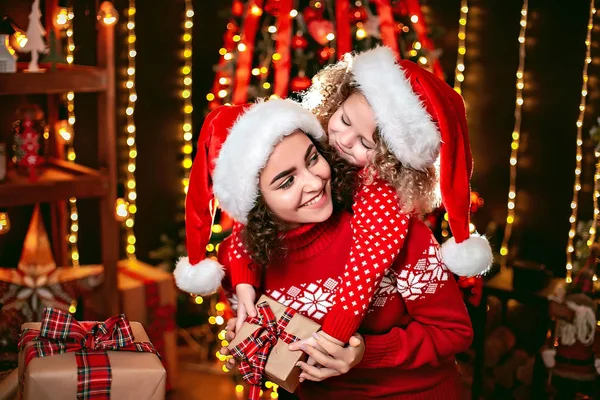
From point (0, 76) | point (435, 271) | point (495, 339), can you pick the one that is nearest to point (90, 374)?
point (435, 271)

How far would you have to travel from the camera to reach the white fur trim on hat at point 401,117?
1534 mm

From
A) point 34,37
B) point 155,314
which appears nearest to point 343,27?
point 34,37

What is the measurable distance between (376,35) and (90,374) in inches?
80.3

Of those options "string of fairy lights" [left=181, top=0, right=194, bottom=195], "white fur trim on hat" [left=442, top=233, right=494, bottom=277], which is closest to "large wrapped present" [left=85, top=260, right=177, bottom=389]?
"string of fairy lights" [left=181, top=0, right=194, bottom=195]

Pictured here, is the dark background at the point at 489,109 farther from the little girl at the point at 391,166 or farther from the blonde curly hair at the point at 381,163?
the little girl at the point at 391,166

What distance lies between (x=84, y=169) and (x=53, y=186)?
0.69 ft

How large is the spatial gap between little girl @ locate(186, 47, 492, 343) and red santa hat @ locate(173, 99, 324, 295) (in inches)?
3.6

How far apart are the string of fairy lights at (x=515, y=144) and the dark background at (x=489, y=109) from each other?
0.02m

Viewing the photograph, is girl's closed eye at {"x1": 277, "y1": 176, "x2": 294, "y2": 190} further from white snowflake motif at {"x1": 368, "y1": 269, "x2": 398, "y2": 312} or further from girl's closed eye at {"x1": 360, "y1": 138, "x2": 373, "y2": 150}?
white snowflake motif at {"x1": 368, "y1": 269, "x2": 398, "y2": 312}

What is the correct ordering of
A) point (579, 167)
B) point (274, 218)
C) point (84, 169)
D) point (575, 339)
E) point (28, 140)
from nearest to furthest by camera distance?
point (274, 218) → point (28, 140) → point (84, 169) → point (575, 339) → point (579, 167)

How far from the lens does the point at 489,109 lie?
378 cm

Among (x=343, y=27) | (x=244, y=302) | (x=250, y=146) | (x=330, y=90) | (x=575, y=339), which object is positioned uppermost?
(x=343, y=27)

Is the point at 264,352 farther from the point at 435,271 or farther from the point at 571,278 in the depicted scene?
the point at 571,278

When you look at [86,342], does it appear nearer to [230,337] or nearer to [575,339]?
[230,337]
